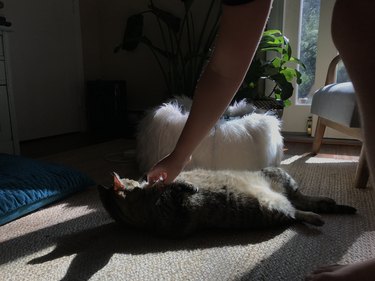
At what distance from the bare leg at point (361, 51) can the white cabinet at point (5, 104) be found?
1.83m

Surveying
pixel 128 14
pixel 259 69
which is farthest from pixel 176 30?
pixel 259 69

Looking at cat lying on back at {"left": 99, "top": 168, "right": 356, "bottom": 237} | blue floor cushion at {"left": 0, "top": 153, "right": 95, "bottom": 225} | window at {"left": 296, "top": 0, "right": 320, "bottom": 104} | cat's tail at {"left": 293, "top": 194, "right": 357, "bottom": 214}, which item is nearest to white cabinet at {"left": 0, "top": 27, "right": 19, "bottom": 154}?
blue floor cushion at {"left": 0, "top": 153, "right": 95, "bottom": 225}

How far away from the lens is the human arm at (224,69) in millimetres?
735

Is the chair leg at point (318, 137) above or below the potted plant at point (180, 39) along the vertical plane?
below

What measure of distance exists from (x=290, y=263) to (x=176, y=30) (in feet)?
7.16

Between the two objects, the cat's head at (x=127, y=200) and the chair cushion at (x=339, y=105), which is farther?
the chair cushion at (x=339, y=105)

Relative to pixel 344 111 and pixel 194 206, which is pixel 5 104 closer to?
pixel 194 206

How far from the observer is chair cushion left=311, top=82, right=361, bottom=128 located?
1.55 m

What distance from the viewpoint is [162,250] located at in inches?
39.6

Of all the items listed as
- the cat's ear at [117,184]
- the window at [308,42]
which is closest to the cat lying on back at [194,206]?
the cat's ear at [117,184]

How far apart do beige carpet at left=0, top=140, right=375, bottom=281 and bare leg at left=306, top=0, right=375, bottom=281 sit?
0.41 meters

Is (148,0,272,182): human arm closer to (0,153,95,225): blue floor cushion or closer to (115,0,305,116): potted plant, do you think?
(0,153,95,225): blue floor cushion

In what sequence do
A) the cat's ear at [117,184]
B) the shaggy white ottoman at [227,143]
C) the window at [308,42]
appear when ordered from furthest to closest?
the window at [308,42] < the shaggy white ottoman at [227,143] < the cat's ear at [117,184]

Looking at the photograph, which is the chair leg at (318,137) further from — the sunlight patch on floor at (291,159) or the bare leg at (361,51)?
the bare leg at (361,51)
